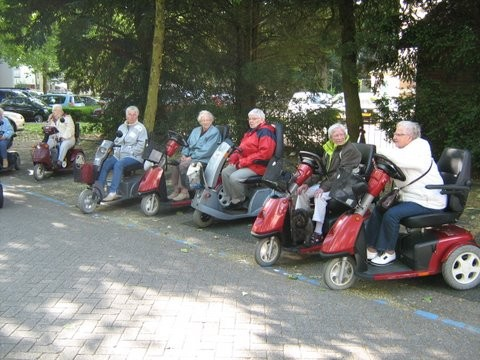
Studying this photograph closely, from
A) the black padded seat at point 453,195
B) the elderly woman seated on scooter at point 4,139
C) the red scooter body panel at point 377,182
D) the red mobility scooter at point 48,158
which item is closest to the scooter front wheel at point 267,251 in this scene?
the red scooter body panel at point 377,182

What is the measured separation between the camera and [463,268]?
505cm

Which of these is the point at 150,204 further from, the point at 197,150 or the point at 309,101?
the point at 309,101

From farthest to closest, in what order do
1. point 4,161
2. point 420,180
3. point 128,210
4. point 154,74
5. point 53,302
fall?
1. point 4,161
2. point 154,74
3. point 128,210
4. point 420,180
5. point 53,302

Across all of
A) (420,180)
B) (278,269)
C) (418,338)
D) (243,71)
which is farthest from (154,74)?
(418,338)

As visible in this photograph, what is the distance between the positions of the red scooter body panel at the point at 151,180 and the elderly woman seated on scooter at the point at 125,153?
0.48 m

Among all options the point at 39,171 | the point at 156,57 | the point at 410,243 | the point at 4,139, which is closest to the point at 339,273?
the point at 410,243

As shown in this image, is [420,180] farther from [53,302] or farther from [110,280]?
[53,302]

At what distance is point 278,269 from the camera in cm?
574

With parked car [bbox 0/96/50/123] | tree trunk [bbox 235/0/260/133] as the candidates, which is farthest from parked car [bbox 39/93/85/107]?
tree trunk [bbox 235/0/260/133]

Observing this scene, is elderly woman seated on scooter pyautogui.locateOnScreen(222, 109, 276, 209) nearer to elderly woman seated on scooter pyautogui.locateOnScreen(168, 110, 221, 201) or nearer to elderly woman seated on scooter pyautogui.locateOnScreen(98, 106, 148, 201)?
elderly woman seated on scooter pyautogui.locateOnScreen(168, 110, 221, 201)

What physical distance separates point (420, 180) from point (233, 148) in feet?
9.81

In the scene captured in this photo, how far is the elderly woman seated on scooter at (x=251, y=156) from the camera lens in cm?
725

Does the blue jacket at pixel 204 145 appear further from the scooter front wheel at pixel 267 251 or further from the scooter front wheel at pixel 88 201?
the scooter front wheel at pixel 267 251

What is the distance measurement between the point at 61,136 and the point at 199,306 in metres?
7.96
